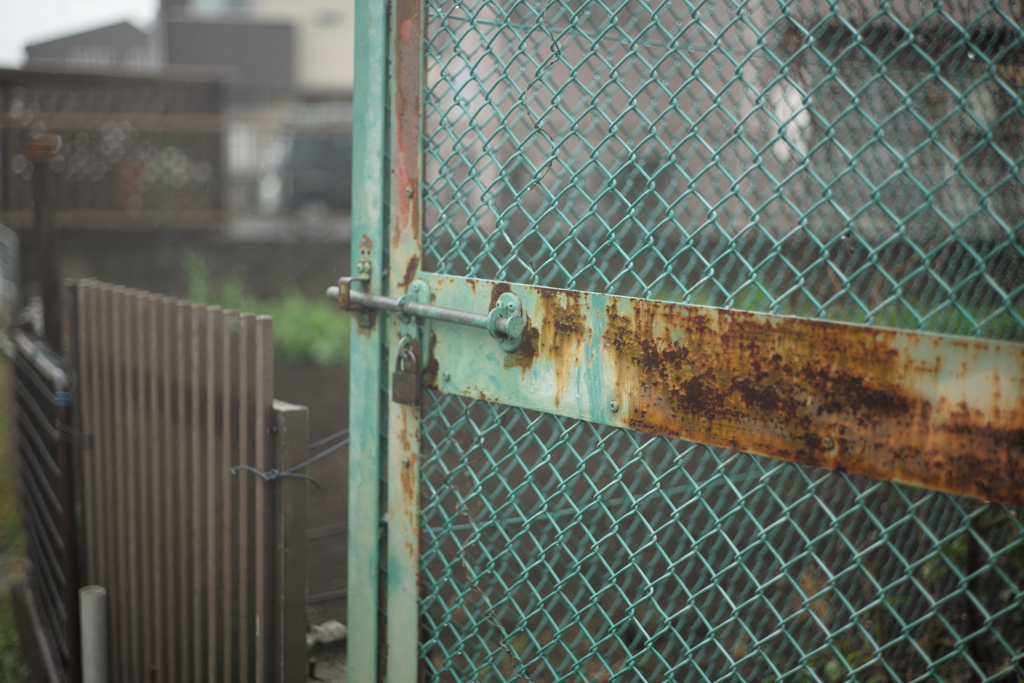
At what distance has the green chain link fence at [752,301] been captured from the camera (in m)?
1.49

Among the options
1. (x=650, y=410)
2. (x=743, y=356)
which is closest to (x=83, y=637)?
(x=650, y=410)

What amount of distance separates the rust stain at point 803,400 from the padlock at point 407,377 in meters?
0.54

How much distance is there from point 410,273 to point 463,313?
27cm

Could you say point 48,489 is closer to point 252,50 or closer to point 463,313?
point 463,313

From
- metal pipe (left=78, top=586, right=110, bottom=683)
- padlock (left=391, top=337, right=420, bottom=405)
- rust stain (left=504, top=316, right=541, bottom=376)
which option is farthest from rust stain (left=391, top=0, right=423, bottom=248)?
metal pipe (left=78, top=586, right=110, bottom=683)

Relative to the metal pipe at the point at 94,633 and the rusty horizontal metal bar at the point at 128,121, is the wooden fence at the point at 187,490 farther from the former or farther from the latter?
the rusty horizontal metal bar at the point at 128,121

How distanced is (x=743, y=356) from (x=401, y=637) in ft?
3.89

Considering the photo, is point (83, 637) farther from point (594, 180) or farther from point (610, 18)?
point (594, 180)

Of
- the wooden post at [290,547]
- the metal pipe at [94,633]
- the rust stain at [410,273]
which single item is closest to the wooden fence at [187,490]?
the wooden post at [290,547]

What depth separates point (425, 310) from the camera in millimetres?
1760

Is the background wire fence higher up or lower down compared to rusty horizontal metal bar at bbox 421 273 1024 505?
lower down

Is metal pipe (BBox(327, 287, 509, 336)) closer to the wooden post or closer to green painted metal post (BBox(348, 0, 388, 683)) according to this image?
green painted metal post (BBox(348, 0, 388, 683))

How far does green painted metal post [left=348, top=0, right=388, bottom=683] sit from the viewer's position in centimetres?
194

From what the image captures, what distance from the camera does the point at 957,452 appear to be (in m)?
1.17
